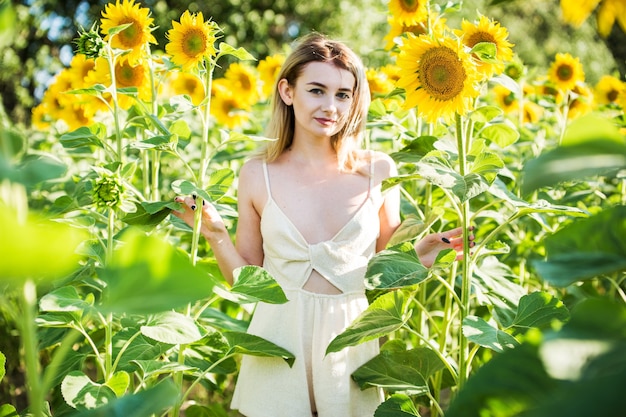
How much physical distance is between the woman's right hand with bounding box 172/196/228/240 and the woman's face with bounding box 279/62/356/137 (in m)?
0.35

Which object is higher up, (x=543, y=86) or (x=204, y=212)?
(x=543, y=86)

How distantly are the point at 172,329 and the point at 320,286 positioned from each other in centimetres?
49

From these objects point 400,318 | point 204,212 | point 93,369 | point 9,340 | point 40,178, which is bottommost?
point 93,369

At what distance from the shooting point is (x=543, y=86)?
2750 mm

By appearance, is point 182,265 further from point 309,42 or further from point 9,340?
Answer: point 9,340

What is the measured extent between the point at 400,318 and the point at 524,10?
1516cm

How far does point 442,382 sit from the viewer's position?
195 centimetres

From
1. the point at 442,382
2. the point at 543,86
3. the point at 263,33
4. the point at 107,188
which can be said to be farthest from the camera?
the point at 263,33

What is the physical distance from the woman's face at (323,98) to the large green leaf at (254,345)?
1.79 ft

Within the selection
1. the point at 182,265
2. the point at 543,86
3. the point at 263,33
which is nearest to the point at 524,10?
the point at 263,33

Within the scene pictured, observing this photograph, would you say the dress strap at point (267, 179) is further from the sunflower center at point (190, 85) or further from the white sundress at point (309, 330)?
the sunflower center at point (190, 85)

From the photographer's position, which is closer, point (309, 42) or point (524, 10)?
point (309, 42)

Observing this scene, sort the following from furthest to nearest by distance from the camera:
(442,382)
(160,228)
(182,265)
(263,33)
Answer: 1. (263,33)
2. (442,382)
3. (160,228)
4. (182,265)

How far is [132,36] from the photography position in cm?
175
